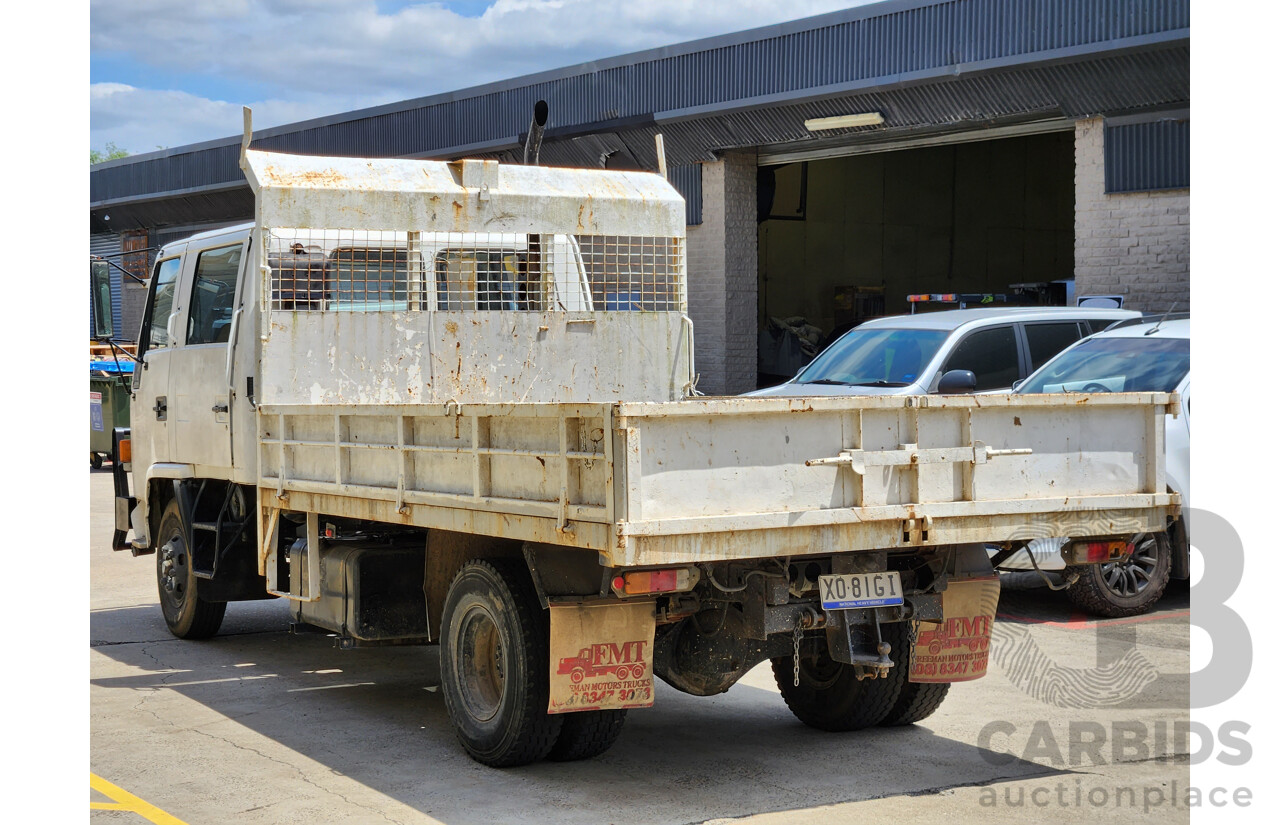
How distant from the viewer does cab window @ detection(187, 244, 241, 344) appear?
877cm

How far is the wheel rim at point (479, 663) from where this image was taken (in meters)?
6.27

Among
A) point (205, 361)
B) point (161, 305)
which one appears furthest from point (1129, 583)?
point (161, 305)

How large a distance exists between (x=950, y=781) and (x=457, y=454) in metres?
2.56

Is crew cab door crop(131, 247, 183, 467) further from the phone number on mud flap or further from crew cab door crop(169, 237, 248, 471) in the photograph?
the phone number on mud flap

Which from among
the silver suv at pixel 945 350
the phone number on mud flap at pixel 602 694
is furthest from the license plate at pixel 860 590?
the silver suv at pixel 945 350

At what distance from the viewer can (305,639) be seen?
965cm

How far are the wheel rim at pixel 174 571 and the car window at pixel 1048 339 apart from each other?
662 centimetres

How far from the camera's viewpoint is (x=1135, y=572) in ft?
32.0

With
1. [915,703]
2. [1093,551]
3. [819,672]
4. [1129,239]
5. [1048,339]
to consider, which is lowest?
[915,703]

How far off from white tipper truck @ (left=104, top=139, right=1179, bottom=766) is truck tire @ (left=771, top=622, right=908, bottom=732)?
0.02 metres

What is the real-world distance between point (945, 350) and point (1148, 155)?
5143 millimetres

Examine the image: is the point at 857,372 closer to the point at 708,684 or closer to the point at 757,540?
the point at 708,684

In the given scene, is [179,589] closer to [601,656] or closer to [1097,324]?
[601,656]

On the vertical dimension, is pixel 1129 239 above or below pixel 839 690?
above
